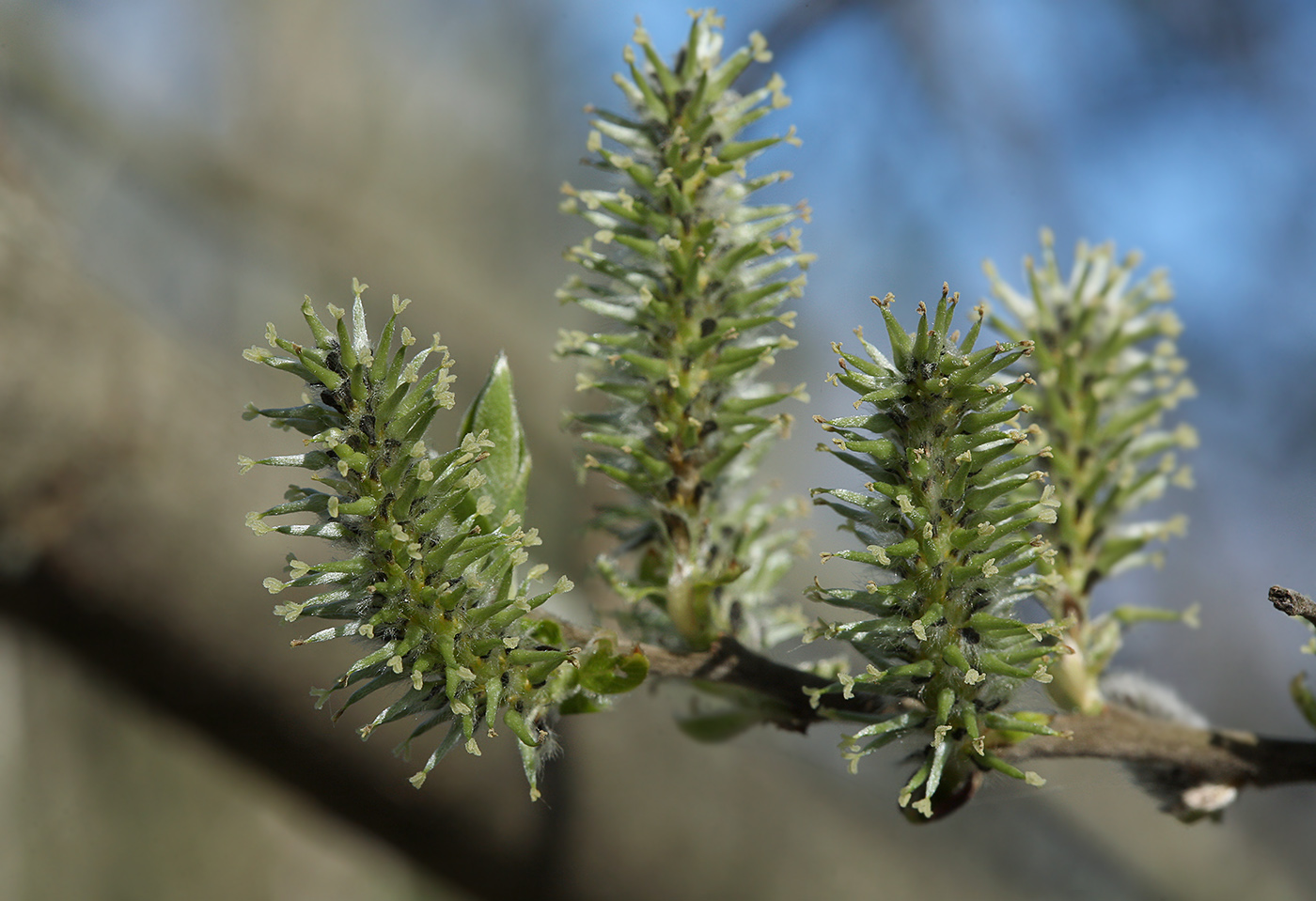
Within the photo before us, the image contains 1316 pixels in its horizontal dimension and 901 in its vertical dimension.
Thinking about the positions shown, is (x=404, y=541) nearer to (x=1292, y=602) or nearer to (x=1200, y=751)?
(x=1292, y=602)

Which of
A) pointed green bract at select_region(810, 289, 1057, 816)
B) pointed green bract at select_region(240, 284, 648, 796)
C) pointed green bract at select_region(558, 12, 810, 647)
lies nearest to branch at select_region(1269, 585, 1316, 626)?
pointed green bract at select_region(810, 289, 1057, 816)

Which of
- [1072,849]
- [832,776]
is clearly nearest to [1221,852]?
[1072,849]

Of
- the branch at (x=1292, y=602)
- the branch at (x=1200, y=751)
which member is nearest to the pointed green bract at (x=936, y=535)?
the branch at (x=1292, y=602)

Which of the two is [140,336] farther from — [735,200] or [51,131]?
[51,131]

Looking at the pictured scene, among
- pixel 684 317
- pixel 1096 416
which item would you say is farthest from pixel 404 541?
pixel 1096 416

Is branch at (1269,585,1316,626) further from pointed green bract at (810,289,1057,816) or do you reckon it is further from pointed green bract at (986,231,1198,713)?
pointed green bract at (986,231,1198,713)

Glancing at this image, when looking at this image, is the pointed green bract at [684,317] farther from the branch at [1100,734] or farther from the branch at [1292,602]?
the branch at [1292,602]
